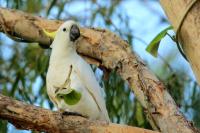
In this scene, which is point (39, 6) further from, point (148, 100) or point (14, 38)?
point (148, 100)

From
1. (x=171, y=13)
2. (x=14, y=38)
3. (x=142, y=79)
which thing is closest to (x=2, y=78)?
(x=14, y=38)

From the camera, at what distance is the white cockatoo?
1540mm

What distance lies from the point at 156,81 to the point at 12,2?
43.6 inches

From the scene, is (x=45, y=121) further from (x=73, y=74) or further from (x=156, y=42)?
(x=73, y=74)

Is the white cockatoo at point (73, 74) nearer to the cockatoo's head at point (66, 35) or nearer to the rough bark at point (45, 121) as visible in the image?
the cockatoo's head at point (66, 35)

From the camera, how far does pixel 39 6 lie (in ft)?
10.2

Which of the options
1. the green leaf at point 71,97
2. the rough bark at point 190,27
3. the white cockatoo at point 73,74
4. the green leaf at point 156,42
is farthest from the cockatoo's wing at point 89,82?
the rough bark at point 190,27

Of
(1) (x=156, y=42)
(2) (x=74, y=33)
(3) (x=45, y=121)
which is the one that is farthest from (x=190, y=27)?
(2) (x=74, y=33)

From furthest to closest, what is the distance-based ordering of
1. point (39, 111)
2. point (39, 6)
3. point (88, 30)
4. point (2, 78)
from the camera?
1. point (39, 6)
2. point (2, 78)
3. point (88, 30)
4. point (39, 111)

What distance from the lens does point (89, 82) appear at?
162cm

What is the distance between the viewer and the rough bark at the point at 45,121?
1.01 metres

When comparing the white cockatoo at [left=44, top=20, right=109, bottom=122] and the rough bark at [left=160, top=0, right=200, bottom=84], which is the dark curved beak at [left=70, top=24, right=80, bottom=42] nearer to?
the white cockatoo at [left=44, top=20, right=109, bottom=122]

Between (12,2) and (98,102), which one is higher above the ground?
(12,2)

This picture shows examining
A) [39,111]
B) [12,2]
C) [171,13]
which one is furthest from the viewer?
[12,2]
